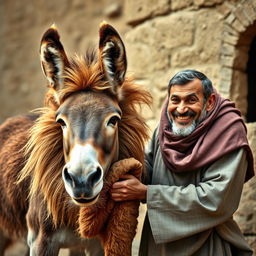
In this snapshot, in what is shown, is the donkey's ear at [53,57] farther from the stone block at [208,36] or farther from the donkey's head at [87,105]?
the stone block at [208,36]

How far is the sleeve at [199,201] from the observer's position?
313 centimetres

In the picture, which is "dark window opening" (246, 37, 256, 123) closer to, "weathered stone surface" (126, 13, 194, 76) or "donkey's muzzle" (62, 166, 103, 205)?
"weathered stone surface" (126, 13, 194, 76)

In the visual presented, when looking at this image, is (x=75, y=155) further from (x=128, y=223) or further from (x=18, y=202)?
(x=18, y=202)

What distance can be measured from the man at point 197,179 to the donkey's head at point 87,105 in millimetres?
289

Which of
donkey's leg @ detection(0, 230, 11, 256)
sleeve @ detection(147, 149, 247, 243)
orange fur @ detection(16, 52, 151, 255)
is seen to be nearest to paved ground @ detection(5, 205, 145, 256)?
donkey's leg @ detection(0, 230, 11, 256)

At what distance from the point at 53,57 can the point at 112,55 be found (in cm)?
39

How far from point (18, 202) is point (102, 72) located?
4.66ft

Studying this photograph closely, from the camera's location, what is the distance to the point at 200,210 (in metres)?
3.15

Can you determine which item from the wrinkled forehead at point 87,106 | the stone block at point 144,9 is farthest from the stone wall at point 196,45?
the wrinkled forehead at point 87,106

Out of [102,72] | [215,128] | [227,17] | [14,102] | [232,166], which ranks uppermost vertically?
[227,17]

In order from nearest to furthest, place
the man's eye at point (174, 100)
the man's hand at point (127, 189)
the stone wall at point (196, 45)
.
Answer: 1. the man's hand at point (127, 189)
2. the man's eye at point (174, 100)
3. the stone wall at point (196, 45)

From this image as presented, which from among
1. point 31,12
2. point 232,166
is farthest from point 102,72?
point 31,12

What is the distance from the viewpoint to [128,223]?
326cm

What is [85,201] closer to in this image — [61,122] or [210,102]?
[61,122]
